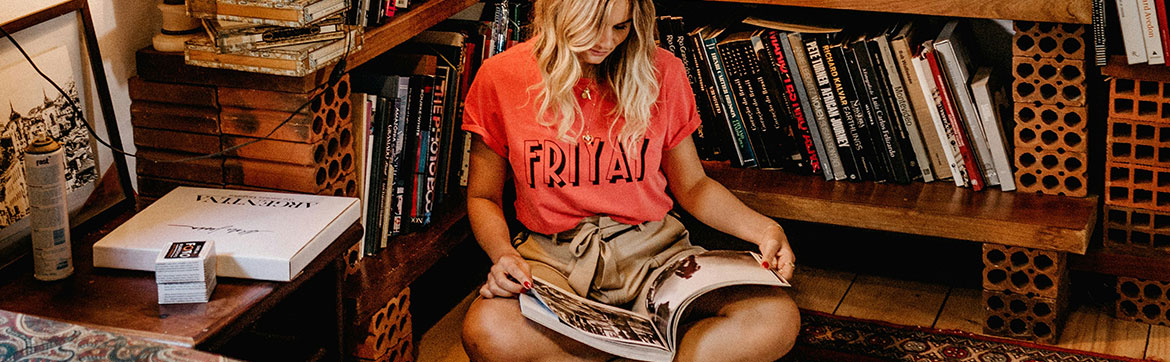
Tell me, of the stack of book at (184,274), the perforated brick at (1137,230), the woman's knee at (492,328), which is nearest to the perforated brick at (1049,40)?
the perforated brick at (1137,230)

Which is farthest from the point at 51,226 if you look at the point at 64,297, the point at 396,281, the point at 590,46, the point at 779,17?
the point at 779,17

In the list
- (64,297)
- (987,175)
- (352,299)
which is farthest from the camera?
(987,175)

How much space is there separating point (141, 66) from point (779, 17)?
1.21 m

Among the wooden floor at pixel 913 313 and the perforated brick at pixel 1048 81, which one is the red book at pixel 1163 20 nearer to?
the perforated brick at pixel 1048 81

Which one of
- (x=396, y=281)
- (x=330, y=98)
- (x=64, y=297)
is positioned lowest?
(x=396, y=281)

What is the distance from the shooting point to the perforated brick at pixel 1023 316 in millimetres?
2164

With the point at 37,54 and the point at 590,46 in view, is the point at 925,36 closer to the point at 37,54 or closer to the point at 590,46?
the point at 590,46

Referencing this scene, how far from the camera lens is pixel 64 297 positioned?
1400 millimetres

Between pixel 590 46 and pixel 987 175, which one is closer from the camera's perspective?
pixel 590 46

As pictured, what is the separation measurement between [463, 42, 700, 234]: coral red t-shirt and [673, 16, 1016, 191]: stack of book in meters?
0.39

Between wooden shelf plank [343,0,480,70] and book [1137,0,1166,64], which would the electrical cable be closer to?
wooden shelf plank [343,0,480,70]

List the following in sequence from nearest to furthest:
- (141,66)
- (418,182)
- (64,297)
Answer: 1. (64,297)
2. (141,66)
3. (418,182)

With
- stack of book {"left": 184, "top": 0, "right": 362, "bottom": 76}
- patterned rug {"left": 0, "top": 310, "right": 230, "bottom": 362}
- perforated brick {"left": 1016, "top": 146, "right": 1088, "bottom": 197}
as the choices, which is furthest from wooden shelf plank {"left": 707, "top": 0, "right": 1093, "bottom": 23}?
patterned rug {"left": 0, "top": 310, "right": 230, "bottom": 362}

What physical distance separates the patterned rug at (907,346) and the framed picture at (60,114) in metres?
1.21
